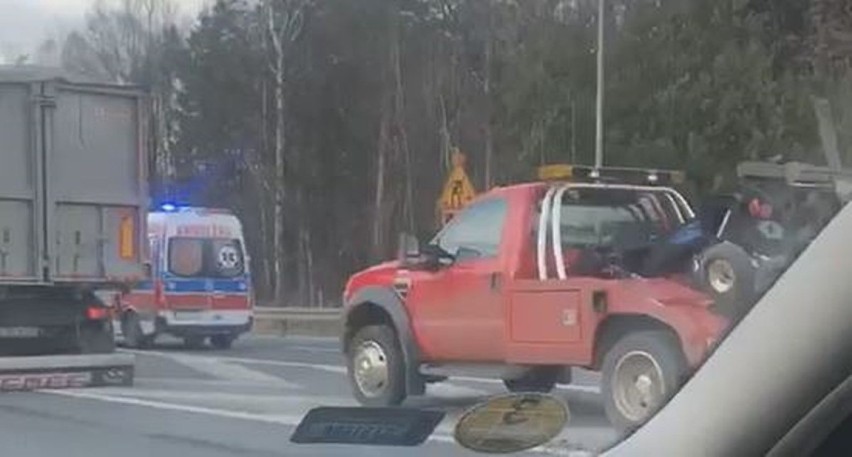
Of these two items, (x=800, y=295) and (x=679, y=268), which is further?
(x=679, y=268)

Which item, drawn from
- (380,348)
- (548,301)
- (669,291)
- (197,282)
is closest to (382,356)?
(380,348)

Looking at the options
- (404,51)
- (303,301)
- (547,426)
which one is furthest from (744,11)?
(303,301)

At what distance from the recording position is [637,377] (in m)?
3.36

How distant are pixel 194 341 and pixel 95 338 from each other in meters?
4.73

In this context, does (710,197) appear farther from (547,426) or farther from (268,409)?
(268,409)

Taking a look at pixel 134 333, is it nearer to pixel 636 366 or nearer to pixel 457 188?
pixel 636 366

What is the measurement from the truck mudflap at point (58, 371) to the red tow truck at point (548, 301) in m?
2.41

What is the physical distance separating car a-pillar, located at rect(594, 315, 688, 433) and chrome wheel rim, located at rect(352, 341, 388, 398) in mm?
725

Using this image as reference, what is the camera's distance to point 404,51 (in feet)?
9.21

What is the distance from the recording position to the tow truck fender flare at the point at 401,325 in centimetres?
598

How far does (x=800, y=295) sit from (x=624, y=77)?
2.39 feet

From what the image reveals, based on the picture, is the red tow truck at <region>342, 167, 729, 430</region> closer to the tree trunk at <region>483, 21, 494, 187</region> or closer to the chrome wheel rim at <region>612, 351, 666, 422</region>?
the chrome wheel rim at <region>612, 351, 666, 422</region>

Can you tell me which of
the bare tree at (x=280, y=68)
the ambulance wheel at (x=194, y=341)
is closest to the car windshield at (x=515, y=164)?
the bare tree at (x=280, y=68)

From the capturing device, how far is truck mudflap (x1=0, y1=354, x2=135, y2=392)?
9.09 m
